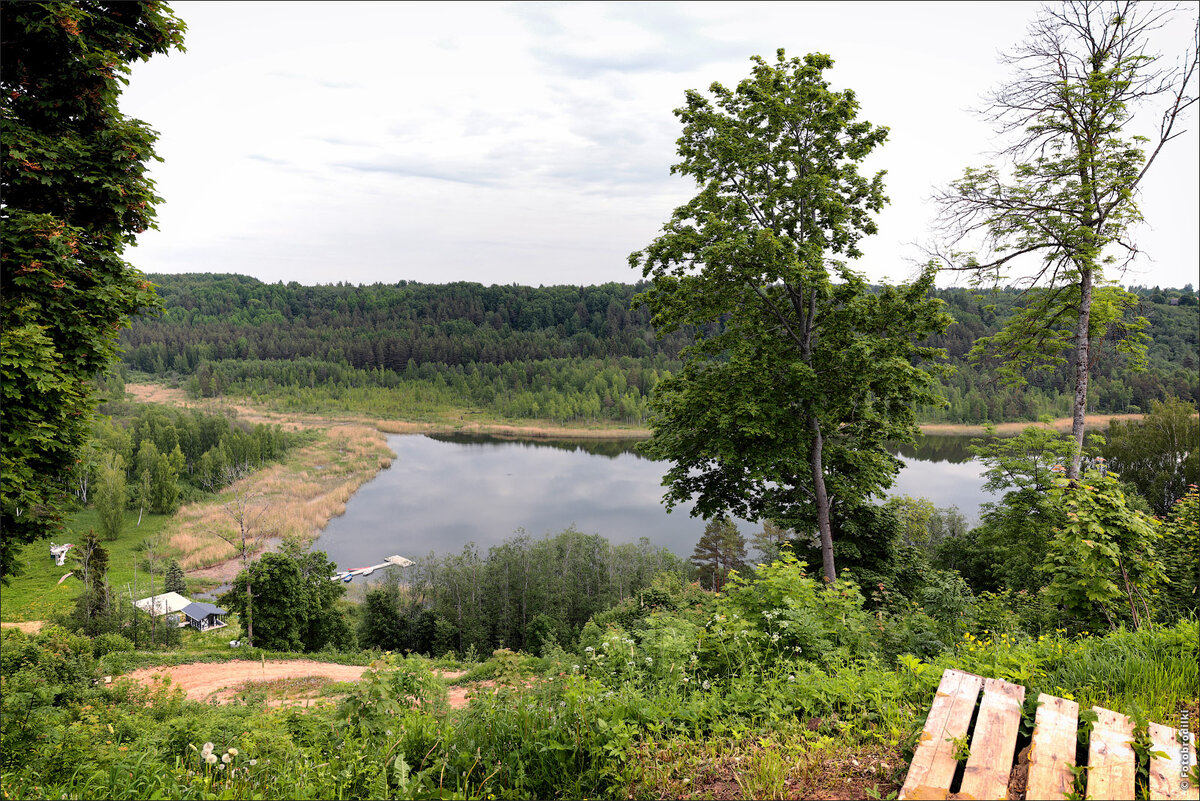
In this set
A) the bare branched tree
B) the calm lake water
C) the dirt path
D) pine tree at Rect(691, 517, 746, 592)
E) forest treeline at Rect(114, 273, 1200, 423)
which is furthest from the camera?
forest treeline at Rect(114, 273, 1200, 423)

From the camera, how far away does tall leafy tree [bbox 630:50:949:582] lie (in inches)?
341

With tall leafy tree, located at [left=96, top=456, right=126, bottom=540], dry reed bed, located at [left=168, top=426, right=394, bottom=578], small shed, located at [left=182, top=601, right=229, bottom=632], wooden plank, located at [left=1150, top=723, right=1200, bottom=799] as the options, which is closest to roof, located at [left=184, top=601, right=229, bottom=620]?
small shed, located at [left=182, top=601, right=229, bottom=632]

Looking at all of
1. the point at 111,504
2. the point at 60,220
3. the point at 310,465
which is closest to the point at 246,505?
the point at 111,504

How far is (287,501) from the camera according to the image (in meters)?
51.4

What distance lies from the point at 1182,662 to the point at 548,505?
53599 mm

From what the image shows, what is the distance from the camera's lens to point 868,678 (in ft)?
11.9

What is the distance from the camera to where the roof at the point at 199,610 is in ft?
94.5

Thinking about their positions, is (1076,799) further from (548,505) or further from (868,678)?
(548,505)

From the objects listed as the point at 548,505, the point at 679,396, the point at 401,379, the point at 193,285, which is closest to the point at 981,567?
the point at 679,396

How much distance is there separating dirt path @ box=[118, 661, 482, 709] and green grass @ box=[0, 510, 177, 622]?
13434mm

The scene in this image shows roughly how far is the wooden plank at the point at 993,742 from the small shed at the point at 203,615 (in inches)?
1312

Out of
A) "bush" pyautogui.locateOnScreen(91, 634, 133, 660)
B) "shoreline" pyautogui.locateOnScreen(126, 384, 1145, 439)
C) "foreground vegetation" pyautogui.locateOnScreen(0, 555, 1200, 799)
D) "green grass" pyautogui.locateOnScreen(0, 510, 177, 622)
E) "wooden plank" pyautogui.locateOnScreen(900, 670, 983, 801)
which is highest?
"wooden plank" pyautogui.locateOnScreen(900, 670, 983, 801)

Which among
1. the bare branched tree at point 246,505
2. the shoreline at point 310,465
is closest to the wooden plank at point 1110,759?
the shoreline at point 310,465

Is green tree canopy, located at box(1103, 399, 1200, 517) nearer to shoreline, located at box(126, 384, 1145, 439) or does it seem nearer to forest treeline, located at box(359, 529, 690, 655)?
forest treeline, located at box(359, 529, 690, 655)
